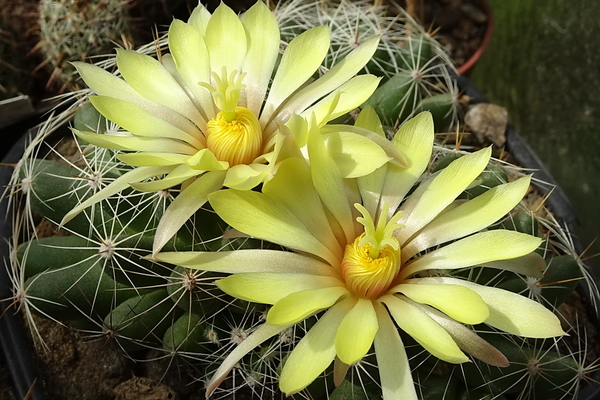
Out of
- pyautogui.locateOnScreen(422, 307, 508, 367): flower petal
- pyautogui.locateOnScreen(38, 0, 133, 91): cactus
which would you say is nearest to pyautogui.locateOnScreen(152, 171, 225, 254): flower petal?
pyautogui.locateOnScreen(422, 307, 508, 367): flower petal

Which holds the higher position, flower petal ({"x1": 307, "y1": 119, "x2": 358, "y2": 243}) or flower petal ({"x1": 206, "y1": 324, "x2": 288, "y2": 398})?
flower petal ({"x1": 307, "y1": 119, "x2": 358, "y2": 243})

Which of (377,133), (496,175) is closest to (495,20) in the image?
(496,175)

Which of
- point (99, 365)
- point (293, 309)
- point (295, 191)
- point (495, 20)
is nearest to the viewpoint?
point (293, 309)

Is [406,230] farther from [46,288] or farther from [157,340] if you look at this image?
[46,288]

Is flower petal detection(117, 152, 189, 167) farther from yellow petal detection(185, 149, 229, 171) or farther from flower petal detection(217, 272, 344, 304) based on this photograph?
flower petal detection(217, 272, 344, 304)

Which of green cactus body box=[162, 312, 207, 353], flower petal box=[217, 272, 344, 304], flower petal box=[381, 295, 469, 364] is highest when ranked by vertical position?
flower petal box=[217, 272, 344, 304]


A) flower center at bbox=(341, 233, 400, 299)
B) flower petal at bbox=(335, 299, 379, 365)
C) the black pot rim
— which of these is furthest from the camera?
the black pot rim

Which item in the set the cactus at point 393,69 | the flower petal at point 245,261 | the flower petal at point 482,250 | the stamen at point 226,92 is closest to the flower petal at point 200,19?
the stamen at point 226,92
